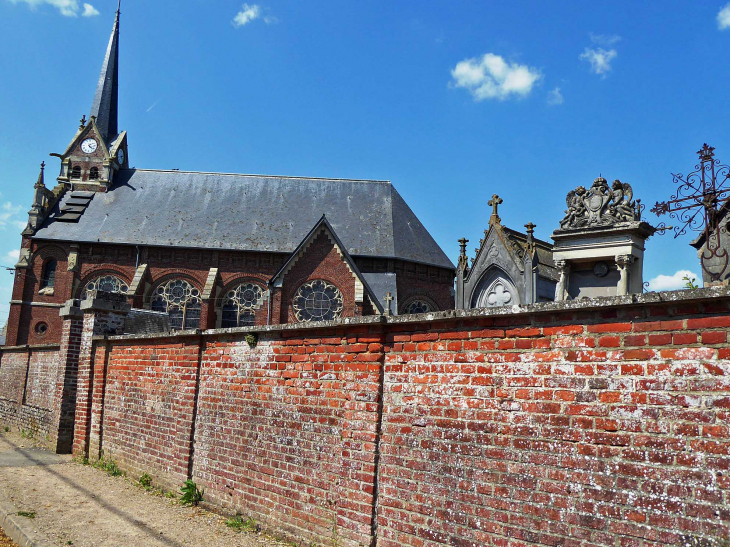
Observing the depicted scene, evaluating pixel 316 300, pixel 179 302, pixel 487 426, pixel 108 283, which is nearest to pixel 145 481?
pixel 487 426

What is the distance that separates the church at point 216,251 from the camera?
26.5m

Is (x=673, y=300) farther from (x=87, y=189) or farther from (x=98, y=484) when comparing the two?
(x=87, y=189)

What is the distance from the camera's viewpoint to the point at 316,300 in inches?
973

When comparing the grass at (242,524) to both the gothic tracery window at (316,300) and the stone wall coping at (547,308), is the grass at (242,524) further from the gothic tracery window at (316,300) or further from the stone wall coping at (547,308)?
the gothic tracery window at (316,300)

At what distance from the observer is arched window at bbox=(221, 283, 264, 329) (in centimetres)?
2794

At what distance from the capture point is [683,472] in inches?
114

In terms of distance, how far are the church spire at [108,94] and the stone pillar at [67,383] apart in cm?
2752

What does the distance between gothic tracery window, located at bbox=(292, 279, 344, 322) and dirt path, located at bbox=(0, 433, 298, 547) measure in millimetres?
15640

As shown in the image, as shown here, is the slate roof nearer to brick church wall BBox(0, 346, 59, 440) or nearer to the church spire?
the church spire

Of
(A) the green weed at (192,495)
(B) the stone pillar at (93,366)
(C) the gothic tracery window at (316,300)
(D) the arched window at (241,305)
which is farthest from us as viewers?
(D) the arched window at (241,305)

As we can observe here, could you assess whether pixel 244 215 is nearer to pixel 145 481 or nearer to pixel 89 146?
pixel 89 146

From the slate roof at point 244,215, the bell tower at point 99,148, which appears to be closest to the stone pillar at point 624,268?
the slate roof at point 244,215

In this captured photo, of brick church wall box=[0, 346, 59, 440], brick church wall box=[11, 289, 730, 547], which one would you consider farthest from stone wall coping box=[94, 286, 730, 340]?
brick church wall box=[0, 346, 59, 440]

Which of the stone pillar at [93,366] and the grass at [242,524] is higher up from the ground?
the stone pillar at [93,366]
